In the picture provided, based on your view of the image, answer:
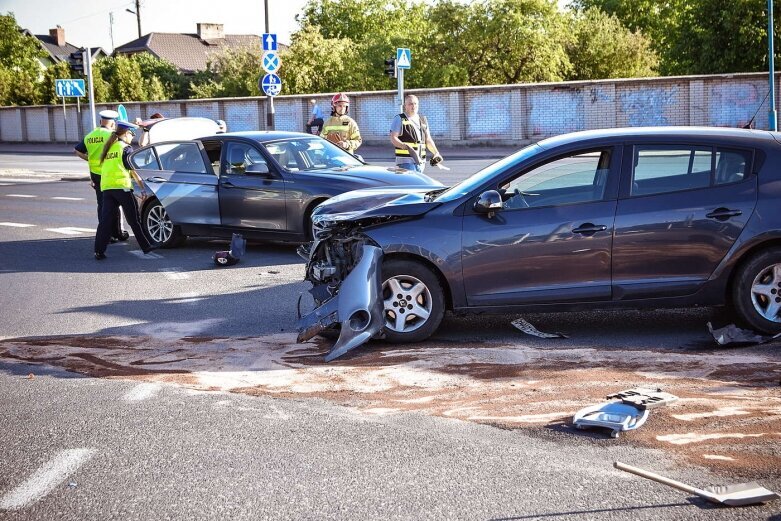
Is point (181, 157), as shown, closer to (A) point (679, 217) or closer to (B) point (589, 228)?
(B) point (589, 228)

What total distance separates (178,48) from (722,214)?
11292 cm

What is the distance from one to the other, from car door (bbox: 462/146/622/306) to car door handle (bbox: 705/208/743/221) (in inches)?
28.7

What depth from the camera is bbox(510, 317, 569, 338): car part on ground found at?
25.7 feet

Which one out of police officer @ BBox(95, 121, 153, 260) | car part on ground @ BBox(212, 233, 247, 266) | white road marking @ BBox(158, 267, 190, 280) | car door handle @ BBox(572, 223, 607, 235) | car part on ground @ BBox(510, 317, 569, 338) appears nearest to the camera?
car door handle @ BBox(572, 223, 607, 235)

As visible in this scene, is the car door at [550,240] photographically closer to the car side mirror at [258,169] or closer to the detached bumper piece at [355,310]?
the detached bumper piece at [355,310]

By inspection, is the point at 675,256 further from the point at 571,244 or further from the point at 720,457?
the point at 720,457

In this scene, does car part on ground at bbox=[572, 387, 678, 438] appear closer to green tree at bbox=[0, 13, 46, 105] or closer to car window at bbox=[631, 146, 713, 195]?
car window at bbox=[631, 146, 713, 195]

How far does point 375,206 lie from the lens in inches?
318

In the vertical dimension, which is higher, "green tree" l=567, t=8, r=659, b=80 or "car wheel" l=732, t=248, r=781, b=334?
"green tree" l=567, t=8, r=659, b=80

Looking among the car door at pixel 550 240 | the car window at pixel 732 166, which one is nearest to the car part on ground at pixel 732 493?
the car door at pixel 550 240

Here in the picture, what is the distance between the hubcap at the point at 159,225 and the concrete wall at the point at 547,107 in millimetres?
24110

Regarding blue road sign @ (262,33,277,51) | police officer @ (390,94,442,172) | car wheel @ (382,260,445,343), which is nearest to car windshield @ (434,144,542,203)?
car wheel @ (382,260,445,343)

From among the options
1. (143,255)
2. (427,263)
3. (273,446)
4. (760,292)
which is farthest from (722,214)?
(143,255)

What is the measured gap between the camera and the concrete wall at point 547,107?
34062mm
